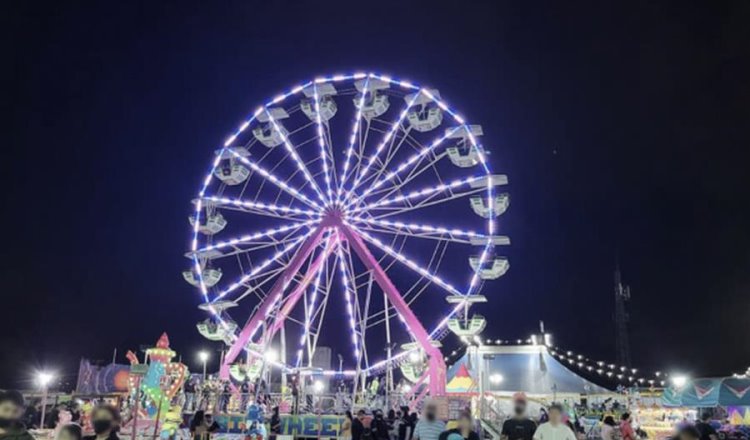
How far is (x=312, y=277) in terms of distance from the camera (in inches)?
1022

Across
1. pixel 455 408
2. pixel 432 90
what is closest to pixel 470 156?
pixel 432 90

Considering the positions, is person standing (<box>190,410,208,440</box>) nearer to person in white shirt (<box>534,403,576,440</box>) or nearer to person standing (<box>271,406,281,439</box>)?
person in white shirt (<box>534,403,576,440</box>)

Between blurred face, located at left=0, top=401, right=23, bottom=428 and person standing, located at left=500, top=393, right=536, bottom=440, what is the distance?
482cm

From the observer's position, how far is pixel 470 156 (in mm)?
24344

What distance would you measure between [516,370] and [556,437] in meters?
43.7

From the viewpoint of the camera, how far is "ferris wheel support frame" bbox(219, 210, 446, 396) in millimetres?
23484

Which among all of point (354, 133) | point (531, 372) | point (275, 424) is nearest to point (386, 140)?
point (354, 133)

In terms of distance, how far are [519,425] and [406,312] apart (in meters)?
17.5

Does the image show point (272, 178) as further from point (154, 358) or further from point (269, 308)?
point (154, 358)

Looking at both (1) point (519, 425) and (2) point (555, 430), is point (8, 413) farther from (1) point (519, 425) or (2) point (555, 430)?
(2) point (555, 430)

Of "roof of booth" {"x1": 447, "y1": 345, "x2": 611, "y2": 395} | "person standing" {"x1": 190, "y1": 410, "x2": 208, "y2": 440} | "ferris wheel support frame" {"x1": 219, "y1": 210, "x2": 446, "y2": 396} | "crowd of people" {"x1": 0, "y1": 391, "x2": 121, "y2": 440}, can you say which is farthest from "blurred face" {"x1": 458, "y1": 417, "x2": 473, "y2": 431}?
"roof of booth" {"x1": 447, "y1": 345, "x2": 611, "y2": 395}

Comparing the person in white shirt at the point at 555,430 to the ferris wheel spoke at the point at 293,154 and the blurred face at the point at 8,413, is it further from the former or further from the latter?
the ferris wheel spoke at the point at 293,154

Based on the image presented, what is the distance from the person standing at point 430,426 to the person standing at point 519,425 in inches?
54.4

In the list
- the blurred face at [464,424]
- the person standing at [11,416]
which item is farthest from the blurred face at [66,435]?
the blurred face at [464,424]
